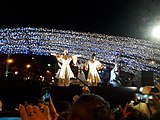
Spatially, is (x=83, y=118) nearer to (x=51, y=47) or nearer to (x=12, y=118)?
(x=12, y=118)

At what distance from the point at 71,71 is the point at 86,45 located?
79.5 inches

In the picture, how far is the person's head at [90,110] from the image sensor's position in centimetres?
166

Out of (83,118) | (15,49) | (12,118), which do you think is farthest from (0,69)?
(83,118)

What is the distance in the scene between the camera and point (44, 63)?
112 feet

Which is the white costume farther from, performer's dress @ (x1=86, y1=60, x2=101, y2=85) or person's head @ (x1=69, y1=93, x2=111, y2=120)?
person's head @ (x1=69, y1=93, x2=111, y2=120)

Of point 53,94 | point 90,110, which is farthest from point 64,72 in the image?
point 90,110

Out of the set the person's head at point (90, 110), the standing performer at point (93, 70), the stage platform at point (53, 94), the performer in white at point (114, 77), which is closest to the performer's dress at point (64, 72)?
the standing performer at point (93, 70)

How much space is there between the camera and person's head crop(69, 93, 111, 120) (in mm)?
1660

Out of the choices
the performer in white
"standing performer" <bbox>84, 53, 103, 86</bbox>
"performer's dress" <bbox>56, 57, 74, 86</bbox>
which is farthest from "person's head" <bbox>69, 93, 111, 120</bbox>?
the performer in white

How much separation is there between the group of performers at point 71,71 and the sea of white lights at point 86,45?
84cm

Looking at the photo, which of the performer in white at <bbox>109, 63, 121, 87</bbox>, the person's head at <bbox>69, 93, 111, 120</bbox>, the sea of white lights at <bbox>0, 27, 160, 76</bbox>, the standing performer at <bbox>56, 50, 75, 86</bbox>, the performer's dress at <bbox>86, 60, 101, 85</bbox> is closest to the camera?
the person's head at <bbox>69, 93, 111, 120</bbox>

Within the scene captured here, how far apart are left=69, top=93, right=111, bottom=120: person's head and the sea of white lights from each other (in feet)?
38.3

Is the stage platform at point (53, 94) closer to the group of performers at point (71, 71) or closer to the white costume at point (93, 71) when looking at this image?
the group of performers at point (71, 71)

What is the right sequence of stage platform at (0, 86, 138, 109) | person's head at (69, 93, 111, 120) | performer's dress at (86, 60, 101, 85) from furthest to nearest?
performer's dress at (86, 60, 101, 85)
stage platform at (0, 86, 138, 109)
person's head at (69, 93, 111, 120)
